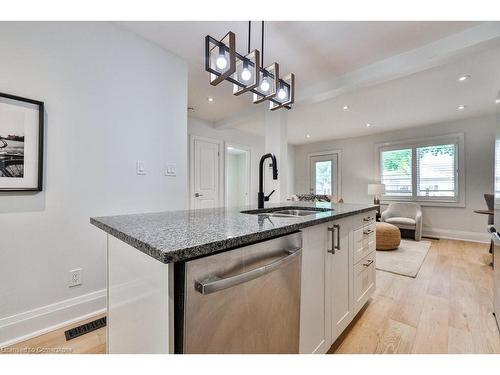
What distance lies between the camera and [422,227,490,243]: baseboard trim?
435 cm

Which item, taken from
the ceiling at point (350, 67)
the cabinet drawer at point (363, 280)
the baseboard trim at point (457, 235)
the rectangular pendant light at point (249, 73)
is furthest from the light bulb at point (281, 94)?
the baseboard trim at point (457, 235)

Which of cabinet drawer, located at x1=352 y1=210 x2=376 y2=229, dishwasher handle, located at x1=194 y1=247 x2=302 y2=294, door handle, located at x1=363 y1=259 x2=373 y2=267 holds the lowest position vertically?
door handle, located at x1=363 y1=259 x2=373 y2=267

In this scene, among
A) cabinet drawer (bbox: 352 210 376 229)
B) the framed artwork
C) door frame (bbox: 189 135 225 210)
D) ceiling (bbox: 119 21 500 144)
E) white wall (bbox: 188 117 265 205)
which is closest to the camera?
the framed artwork

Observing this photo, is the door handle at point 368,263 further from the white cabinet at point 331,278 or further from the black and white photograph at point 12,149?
the black and white photograph at point 12,149

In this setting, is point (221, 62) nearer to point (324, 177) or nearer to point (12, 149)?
point (12, 149)

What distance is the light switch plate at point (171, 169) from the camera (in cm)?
228

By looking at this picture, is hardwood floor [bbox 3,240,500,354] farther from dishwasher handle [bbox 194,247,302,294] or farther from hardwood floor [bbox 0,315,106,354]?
dishwasher handle [bbox 194,247,302,294]

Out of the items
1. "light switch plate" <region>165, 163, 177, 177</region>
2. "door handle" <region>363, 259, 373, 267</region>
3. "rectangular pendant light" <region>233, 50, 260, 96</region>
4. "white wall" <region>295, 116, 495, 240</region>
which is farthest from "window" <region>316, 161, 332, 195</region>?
"rectangular pendant light" <region>233, 50, 260, 96</region>

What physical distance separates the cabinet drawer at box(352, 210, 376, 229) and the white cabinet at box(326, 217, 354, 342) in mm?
103

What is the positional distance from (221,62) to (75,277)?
1874mm

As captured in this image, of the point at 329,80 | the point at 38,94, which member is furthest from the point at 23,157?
the point at 329,80

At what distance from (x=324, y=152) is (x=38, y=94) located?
20.6ft

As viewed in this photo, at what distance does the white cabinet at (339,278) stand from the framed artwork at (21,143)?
1.97m
